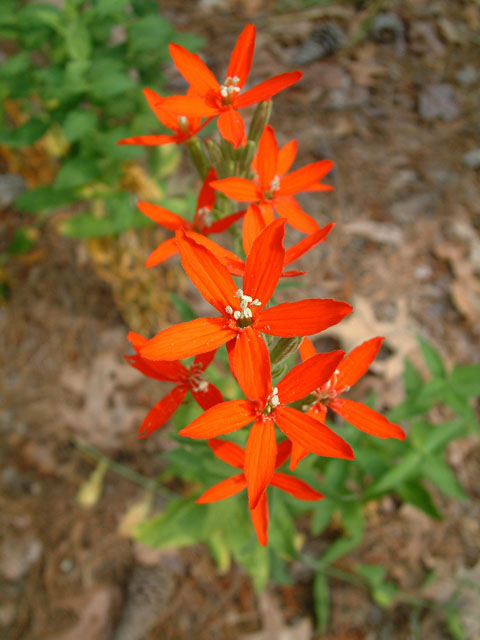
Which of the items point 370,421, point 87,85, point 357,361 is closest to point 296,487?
point 370,421

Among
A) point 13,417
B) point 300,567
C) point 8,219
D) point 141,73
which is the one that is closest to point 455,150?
point 141,73

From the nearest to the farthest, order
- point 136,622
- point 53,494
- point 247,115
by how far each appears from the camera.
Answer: point 136,622, point 53,494, point 247,115

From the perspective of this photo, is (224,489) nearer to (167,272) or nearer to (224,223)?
(224,223)

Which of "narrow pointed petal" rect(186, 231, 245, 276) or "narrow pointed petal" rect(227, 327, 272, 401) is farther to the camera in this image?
"narrow pointed petal" rect(186, 231, 245, 276)

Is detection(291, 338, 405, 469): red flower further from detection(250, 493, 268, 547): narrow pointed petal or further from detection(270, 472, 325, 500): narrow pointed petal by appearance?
detection(250, 493, 268, 547): narrow pointed petal

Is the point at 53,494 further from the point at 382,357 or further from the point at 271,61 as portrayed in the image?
the point at 271,61

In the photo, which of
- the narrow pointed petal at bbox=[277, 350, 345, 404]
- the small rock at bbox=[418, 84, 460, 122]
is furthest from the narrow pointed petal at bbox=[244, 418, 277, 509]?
the small rock at bbox=[418, 84, 460, 122]
